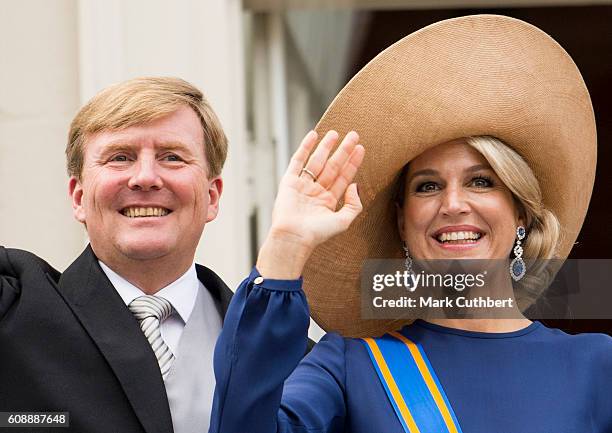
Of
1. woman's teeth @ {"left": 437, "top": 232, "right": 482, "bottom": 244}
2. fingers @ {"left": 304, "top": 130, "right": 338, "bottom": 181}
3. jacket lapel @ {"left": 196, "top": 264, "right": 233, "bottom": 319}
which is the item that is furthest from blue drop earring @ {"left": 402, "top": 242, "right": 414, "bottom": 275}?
fingers @ {"left": 304, "top": 130, "right": 338, "bottom": 181}

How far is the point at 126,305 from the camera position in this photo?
2779 mm

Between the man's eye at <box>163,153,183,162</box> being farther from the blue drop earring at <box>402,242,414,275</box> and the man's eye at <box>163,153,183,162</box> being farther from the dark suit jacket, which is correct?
the blue drop earring at <box>402,242,414,275</box>

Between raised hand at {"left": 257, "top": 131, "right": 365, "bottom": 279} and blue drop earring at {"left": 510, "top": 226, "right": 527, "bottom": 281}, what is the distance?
540 millimetres

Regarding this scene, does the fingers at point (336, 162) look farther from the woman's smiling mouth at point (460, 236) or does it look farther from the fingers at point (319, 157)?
the woman's smiling mouth at point (460, 236)

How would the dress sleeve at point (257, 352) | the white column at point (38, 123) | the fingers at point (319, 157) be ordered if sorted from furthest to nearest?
the white column at point (38, 123) → the fingers at point (319, 157) → the dress sleeve at point (257, 352)

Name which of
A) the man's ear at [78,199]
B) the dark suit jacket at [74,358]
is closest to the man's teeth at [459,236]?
the dark suit jacket at [74,358]

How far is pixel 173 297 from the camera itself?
2850 mm

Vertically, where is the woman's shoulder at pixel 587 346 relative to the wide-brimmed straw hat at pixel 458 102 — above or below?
below

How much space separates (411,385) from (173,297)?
549mm

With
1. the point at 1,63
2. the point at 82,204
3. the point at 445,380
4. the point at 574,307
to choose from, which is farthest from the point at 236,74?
the point at 445,380

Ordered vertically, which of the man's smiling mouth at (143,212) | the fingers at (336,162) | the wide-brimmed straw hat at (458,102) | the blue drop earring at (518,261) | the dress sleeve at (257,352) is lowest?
the dress sleeve at (257,352)

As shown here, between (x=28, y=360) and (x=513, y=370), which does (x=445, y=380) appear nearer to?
(x=513, y=370)

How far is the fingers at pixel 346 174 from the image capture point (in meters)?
2.52

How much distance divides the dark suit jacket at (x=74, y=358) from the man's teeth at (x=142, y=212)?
189 millimetres
